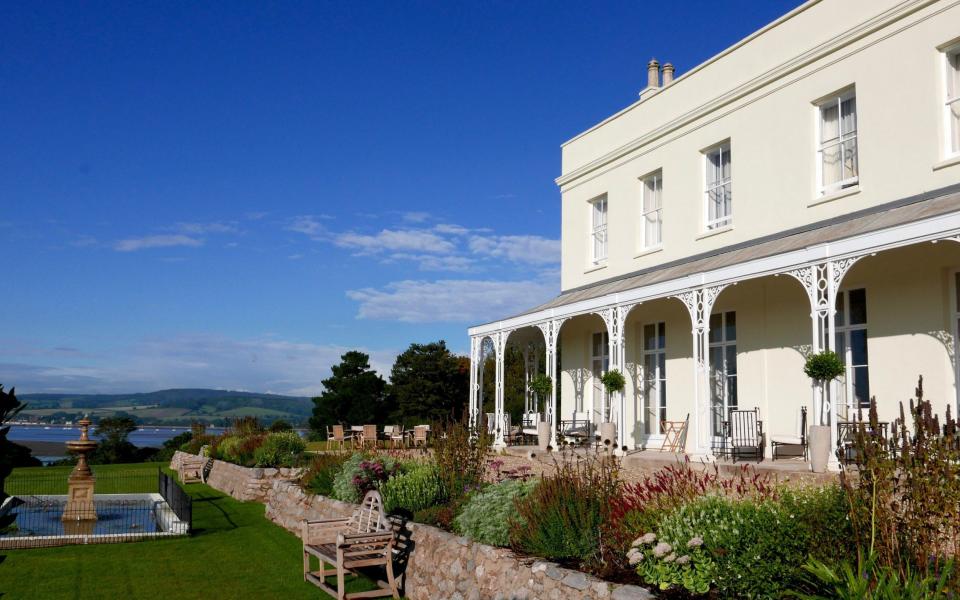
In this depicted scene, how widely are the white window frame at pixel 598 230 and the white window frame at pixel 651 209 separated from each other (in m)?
1.54

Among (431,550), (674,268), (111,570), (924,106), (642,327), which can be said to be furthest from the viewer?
(642,327)

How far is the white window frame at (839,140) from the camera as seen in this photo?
12.7 meters

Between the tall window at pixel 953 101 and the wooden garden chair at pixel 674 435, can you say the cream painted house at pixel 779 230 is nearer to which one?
the tall window at pixel 953 101

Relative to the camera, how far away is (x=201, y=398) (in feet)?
407

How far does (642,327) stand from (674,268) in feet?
5.94

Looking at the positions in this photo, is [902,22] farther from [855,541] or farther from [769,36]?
[855,541]

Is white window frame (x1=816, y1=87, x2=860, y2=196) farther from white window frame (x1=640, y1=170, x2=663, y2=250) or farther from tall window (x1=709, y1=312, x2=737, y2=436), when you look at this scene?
white window frame (x1=640, y1=170, x2=663, y2=250)

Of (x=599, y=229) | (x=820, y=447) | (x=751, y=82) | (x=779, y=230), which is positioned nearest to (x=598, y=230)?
(x=599, y=229)

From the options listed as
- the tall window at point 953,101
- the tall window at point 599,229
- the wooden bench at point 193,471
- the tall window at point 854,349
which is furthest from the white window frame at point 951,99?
the wooden bench at point 193,471

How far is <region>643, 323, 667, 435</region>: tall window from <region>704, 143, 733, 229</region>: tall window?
2380 mm

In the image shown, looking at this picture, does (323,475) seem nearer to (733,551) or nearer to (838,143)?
(733,551)

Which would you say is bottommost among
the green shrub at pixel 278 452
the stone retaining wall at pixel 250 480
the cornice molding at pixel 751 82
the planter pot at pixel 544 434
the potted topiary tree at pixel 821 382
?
the stone retaining wall at pixel 250 480

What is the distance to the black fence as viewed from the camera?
1341 cm

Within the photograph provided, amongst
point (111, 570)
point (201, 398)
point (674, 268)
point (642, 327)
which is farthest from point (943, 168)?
point (201, 398)
